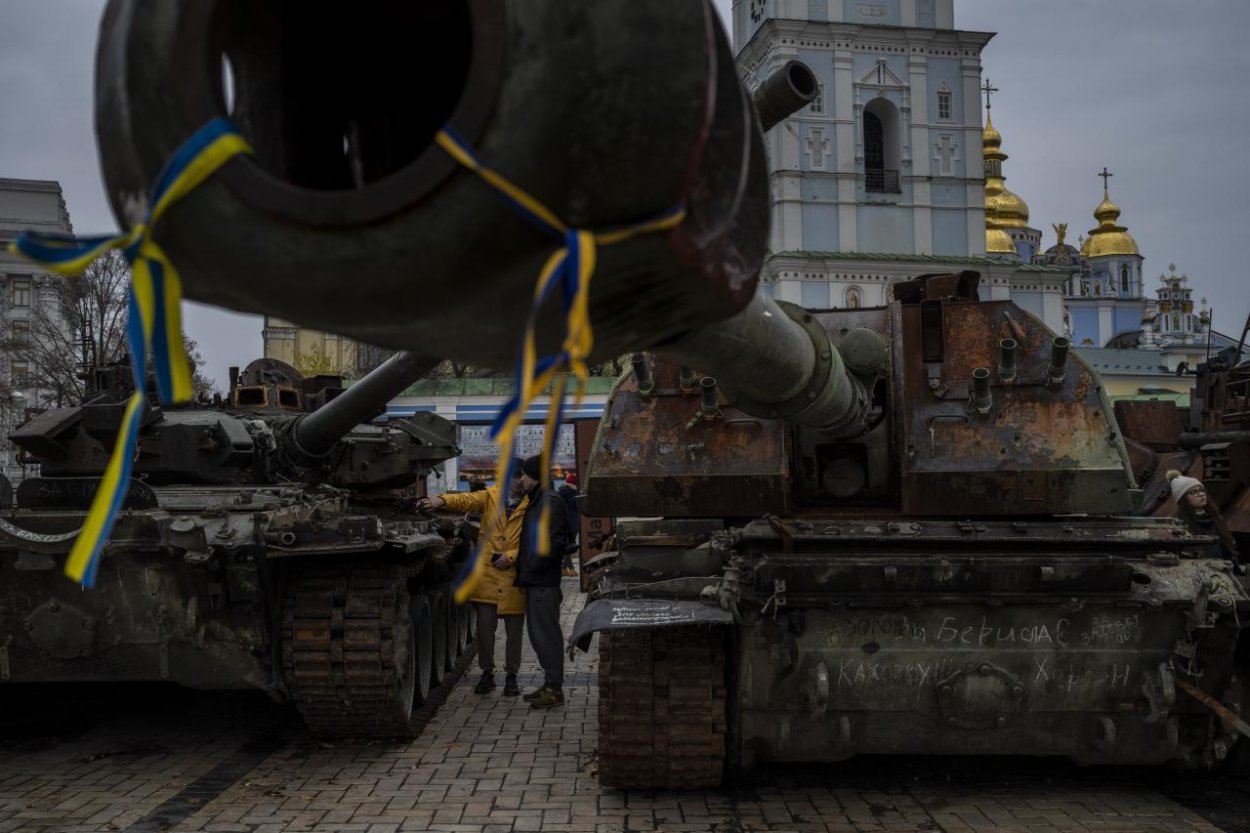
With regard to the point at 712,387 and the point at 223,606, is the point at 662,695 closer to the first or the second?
the point at 712,387

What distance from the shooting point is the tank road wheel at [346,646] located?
6.37m

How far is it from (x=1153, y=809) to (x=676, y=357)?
445 centimetres

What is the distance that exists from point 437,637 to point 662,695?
3.44 m

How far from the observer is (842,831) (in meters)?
5.17

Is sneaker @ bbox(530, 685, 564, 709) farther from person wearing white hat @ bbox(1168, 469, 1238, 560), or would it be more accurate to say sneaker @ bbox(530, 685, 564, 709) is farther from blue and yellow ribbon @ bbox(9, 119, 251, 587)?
blue and yellow ribbon @ bbox(9, 119, 251, 587)

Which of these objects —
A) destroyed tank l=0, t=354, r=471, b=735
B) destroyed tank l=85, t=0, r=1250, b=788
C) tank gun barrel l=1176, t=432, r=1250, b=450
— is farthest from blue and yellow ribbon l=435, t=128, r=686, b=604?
tank gun barrel l=1176, t=432, r=1250, b=450

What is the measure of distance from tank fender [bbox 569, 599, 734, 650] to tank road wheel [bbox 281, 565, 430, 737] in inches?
65.4

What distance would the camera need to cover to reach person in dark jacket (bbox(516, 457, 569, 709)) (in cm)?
797

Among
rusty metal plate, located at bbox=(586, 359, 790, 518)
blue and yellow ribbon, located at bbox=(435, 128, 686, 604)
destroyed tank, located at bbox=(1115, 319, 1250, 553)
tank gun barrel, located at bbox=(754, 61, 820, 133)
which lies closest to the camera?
blue and yellow ribbon, located at bbox=(435, 128, 686, 604)

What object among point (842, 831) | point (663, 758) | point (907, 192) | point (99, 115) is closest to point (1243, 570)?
point (842, 831)

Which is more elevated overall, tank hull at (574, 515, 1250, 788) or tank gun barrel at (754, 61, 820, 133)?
tank gun barrel at (754, 61, 820, 133)

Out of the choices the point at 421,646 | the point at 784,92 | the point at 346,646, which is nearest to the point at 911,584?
the point at 784,92

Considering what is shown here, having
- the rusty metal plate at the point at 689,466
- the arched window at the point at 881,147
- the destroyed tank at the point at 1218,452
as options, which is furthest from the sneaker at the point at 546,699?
the arched window at the point at 881,147

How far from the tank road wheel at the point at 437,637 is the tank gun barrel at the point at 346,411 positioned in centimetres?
128
